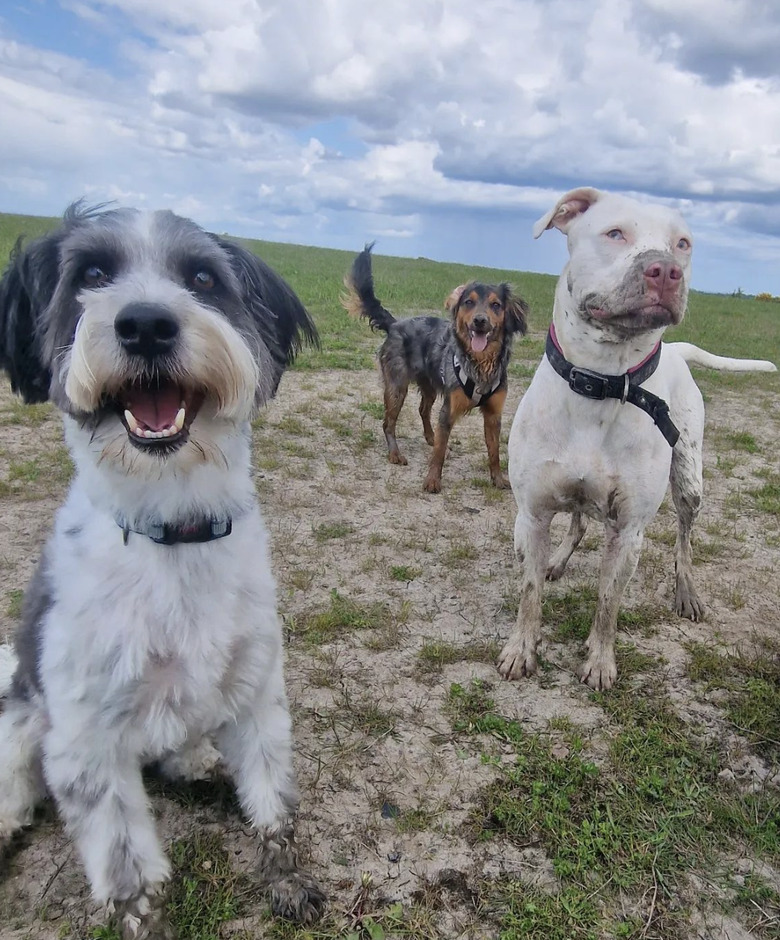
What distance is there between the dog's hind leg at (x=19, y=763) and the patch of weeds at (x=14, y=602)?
136 cm

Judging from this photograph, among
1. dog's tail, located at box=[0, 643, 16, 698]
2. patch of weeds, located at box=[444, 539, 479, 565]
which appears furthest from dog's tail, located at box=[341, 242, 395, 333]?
dog's tail, located at box=[0, 643, 16, 698]

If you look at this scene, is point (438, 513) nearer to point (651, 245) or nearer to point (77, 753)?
point (651, 245)

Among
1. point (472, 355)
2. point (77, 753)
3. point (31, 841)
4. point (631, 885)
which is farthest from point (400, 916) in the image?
point (472, 355)

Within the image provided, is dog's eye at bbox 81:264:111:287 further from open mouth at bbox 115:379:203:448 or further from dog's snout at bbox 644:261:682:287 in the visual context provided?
dog's snout at bbox 644:261:682:287

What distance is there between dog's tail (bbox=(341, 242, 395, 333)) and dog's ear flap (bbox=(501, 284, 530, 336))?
1470 mm

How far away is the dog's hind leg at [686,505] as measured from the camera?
3750mm

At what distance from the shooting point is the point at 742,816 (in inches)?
98.0

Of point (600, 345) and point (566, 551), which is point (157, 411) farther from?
point (566, 551)

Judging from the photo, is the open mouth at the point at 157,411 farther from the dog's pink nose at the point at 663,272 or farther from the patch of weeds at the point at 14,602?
the patch of weeds at the point at 14,602

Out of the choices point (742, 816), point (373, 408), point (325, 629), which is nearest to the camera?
point (742, 816)

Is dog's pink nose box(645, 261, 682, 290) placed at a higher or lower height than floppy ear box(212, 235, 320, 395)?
higher

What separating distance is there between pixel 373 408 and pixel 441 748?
5.29m

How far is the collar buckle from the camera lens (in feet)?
9.52

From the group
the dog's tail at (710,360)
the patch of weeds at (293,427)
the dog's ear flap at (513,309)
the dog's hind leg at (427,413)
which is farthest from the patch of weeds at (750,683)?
the patch of weeds at (293,427)
